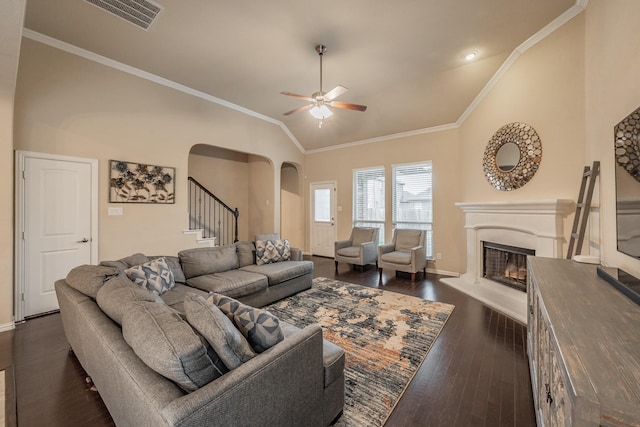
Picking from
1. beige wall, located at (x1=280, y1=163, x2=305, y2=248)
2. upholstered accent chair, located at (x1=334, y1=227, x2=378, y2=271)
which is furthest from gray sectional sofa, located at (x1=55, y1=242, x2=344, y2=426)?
beige wall, located at (x1=280, y1=163, x2=305, y2=248)

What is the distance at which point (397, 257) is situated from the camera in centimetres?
488

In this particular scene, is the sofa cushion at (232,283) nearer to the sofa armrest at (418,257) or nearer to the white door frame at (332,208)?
the sofa armrest at (418,257)

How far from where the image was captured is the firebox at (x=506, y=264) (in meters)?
3.62

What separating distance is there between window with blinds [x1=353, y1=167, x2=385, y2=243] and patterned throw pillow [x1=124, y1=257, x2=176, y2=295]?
4.53 meters

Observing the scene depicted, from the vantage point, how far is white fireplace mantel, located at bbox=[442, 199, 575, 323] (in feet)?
9.89

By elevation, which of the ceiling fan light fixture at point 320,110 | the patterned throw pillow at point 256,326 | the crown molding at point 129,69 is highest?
the crown molding at point 129,69

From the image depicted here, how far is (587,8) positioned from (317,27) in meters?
2.75

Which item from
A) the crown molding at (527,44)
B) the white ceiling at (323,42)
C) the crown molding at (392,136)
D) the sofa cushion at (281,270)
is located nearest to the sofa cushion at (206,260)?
the sofa cushion at (281,270)

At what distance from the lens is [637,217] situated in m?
1.50

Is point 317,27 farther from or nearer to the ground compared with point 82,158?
farther from the ground

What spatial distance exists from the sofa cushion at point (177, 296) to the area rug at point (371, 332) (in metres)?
1.06

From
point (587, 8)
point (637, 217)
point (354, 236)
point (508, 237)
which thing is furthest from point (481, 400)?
point (354, 236)

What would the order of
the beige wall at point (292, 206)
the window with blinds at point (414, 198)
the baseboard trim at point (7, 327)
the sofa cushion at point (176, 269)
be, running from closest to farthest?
the baseboard trim at point (7, 327) → the sofa cushion at point (176, 269) → the window with blinds at point (414, 198) → the beige wall at point (292, 206)

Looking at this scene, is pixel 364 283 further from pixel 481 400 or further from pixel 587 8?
pixel 587 8
